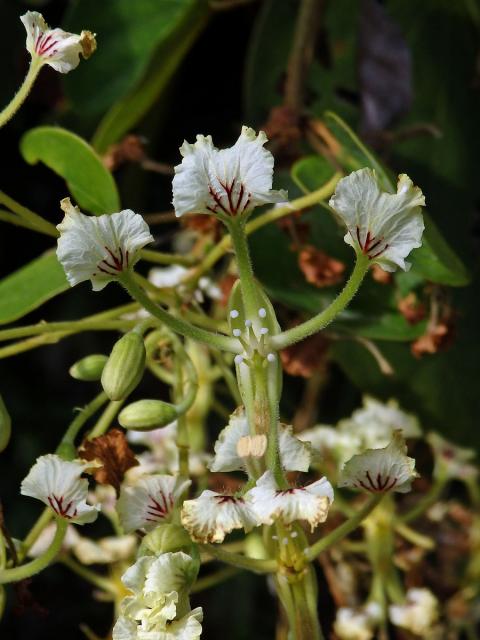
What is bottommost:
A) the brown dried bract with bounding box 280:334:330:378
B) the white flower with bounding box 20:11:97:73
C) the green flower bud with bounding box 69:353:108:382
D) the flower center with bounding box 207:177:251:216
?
the brown dried bract with bounding box 280:334:330:378

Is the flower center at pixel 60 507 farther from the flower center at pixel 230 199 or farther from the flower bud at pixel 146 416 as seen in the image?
the flower center at pixel 230 199

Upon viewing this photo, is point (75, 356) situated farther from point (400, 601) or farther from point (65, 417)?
point (400, 601)

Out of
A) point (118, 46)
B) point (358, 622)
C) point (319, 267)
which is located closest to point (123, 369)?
point (319, 267)

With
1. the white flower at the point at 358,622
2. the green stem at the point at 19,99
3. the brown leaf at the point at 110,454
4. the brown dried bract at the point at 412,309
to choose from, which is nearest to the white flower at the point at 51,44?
the green stem at the point at 19,99

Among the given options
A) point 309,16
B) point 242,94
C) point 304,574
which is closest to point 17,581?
point 304,574

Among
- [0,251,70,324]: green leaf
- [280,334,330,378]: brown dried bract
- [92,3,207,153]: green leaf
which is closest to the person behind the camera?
[0,251,70,324]: green leaf

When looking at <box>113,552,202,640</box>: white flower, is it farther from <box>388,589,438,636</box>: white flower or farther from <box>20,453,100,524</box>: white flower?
<box>388,589,438,636</box>: white flower

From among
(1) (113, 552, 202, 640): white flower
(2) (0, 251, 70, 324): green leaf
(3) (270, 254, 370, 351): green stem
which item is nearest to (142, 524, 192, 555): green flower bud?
(1) (113, 552, 202, 640): white flower
